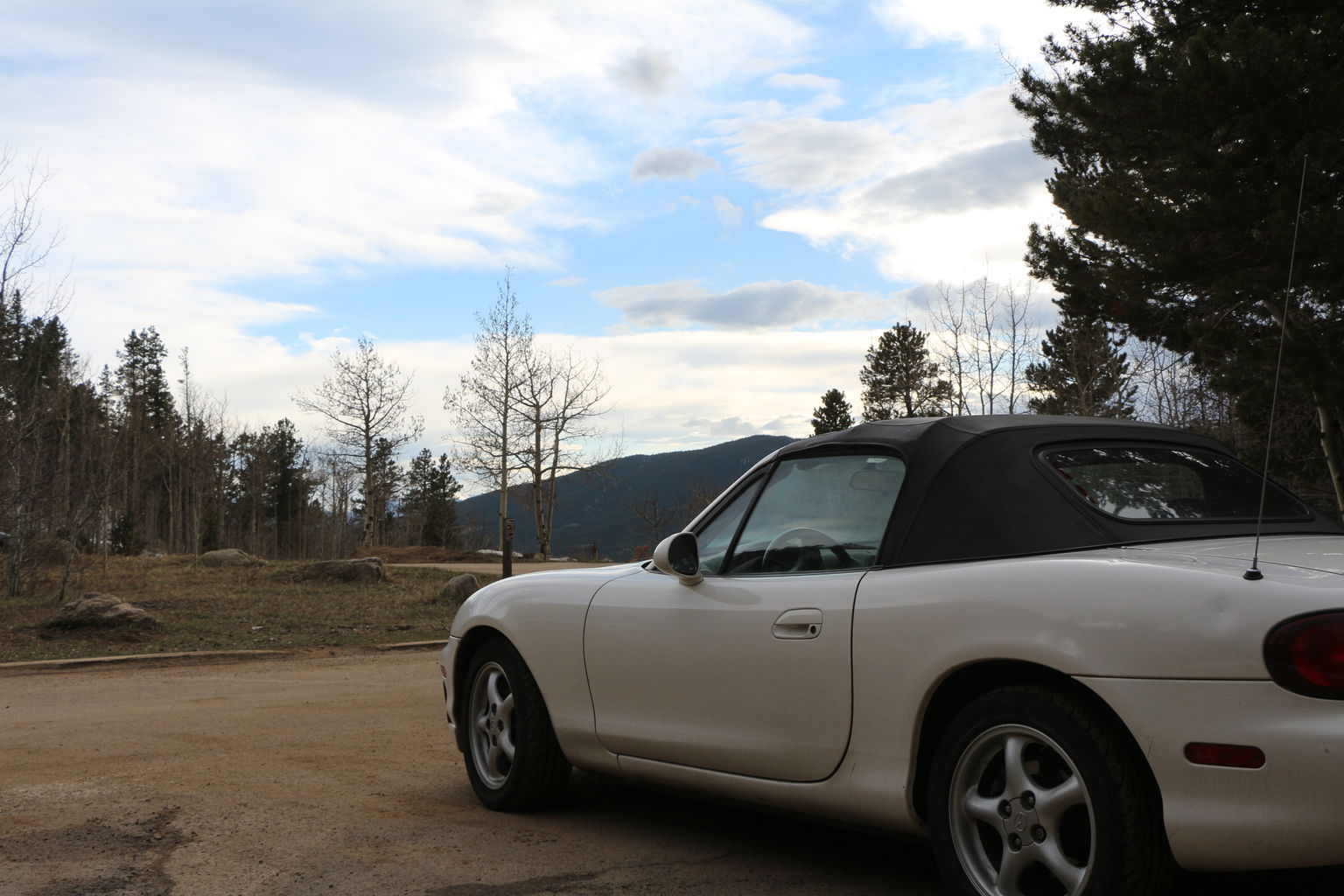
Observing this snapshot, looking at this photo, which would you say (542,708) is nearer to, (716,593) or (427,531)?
(716,593)

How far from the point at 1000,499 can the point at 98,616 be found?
545 inches

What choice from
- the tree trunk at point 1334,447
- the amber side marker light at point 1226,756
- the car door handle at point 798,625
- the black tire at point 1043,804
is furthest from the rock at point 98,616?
the tree trunk at point 1334,447

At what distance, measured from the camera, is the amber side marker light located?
8.79ft

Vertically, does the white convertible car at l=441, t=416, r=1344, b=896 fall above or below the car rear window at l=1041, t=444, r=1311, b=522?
below

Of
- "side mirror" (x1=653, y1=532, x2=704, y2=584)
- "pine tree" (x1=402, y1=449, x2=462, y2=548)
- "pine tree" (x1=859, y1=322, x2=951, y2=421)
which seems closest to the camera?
"side mirror" (x1=653, y1=532, x2=704, y2=584)

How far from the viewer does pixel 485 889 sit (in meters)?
3.86

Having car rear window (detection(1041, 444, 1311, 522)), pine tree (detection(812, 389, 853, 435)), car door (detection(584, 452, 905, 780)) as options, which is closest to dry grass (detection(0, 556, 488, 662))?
car door (detection(584, 452, 905, 780))

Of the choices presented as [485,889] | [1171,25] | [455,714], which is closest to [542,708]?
[455,714]

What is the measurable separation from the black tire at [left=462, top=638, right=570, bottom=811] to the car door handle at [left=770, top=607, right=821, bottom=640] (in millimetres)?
1508

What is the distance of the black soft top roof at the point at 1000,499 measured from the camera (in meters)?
3.42

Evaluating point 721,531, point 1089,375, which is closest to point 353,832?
point 721,531

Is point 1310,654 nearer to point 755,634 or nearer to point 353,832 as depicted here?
point 755,634

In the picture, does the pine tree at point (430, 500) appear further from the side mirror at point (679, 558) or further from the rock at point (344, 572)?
the side mirror at point (679, 558)

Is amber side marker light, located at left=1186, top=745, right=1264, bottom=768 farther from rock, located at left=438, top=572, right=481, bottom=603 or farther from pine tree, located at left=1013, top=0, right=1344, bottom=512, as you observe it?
rock, located at left=438, top=572, right=481, bottom=603
